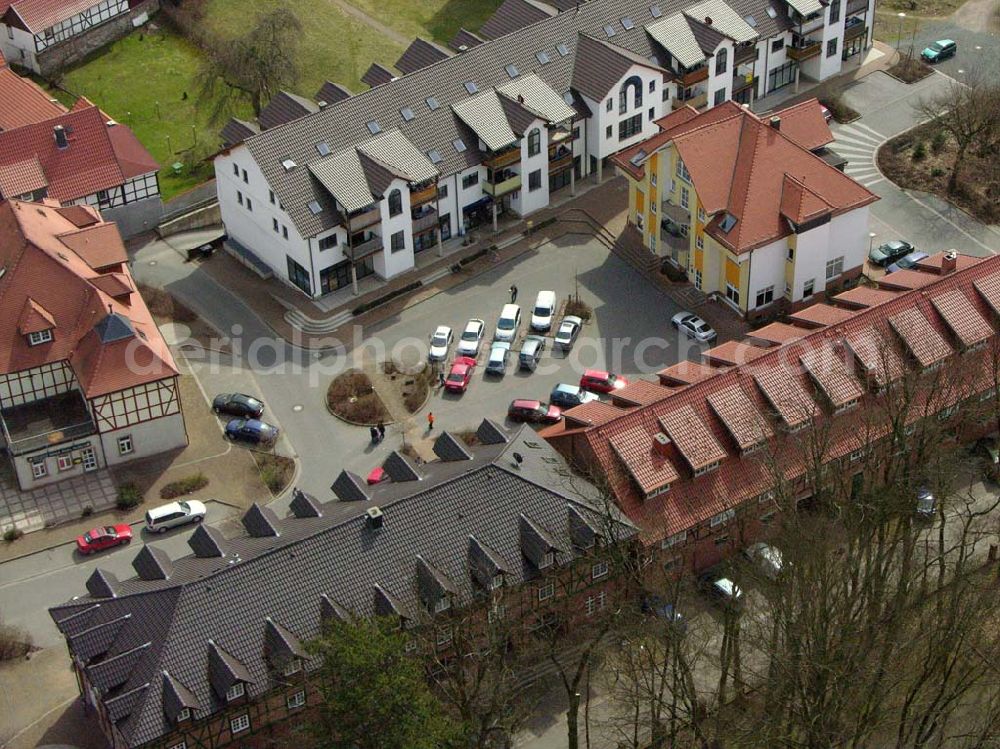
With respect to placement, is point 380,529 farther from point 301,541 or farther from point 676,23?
point 676,23

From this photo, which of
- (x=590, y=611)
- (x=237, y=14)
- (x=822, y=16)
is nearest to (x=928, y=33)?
(x=822, y=16)

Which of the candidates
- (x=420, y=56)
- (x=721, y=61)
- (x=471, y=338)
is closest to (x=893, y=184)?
(x=721, y=61)

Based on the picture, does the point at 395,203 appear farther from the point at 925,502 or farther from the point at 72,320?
the point at 925,502

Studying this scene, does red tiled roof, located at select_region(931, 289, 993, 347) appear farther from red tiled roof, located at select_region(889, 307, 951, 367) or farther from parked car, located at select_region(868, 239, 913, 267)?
parked car, located at select_region(868, 239, 913, 267)

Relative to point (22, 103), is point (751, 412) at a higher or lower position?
lower

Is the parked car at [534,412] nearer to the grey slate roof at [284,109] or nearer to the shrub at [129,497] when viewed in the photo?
the shrub at [129,497]

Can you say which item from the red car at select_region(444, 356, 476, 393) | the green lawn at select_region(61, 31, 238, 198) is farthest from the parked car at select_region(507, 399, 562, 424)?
the green lawn at select_region(61, 31, 238, 198)
